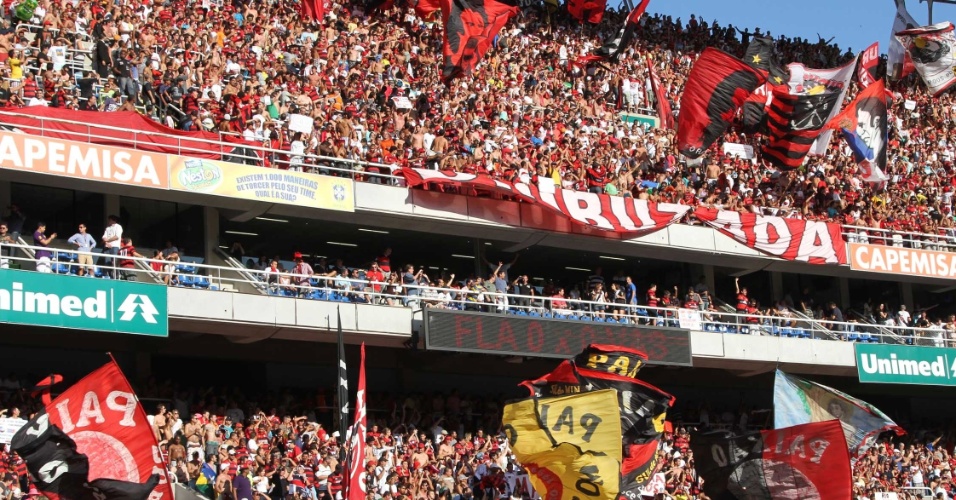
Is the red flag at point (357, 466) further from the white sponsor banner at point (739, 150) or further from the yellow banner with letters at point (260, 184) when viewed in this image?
the white sponsor banner at point (739, 150)

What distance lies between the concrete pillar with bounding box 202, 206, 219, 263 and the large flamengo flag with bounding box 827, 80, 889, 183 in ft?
55.9

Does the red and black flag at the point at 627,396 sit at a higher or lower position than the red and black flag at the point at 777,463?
higher

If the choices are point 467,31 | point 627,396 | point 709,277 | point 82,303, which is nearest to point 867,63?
point 709,277

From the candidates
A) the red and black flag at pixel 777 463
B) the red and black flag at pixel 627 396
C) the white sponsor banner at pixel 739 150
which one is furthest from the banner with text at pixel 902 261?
the red and black flag at pixel 777 463

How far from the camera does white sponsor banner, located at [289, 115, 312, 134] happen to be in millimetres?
28703

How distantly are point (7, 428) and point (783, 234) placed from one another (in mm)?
18145

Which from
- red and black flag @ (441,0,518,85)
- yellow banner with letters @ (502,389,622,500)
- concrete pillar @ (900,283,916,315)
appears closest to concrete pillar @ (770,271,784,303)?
concrete pillar @ (900,283,916,315)

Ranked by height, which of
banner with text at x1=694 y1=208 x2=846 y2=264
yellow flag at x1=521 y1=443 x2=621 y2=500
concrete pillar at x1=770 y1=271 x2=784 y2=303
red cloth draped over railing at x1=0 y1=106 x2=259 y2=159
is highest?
red cloth draped over railing at x1=0 y1=106 x2=259 y2=159

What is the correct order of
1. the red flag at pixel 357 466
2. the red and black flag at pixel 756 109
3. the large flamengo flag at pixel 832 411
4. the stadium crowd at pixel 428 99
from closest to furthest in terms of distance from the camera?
the red flag at pixel 357 466, the large flamengo flag at pixel 832 411, the stadium crowd at pixel 428 99, the red and black flag at pixel 756 109

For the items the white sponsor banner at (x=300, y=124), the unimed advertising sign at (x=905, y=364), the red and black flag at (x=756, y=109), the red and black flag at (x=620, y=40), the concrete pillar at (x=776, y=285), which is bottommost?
the unimed advertising sign at (x=905, y=364)

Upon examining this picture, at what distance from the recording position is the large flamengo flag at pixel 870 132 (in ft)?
121

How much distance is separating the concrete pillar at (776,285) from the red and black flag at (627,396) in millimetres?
11795

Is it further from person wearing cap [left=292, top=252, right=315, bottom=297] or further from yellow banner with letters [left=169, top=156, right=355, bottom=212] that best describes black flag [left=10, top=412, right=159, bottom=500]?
person wearing cap [left=292, top=252, right=315, bottom=297]

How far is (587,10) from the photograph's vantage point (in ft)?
140
